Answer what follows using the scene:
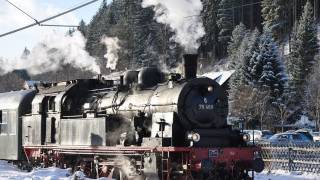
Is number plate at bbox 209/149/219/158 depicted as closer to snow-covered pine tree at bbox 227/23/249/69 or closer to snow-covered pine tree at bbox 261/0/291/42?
snow-covered pine tree at bbox 227/23/249/69

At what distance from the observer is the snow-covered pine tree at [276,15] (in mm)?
74625

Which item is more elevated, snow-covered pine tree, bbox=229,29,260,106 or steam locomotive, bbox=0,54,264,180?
snow-covered pine tree, bbox=229,29,260,106

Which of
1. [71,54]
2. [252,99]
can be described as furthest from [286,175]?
[252,99]

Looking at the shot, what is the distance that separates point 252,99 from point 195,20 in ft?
77.7

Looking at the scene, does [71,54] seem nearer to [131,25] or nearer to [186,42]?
[186,42]

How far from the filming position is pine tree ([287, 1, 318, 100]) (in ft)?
191

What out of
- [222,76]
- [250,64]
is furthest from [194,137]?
[222,76]

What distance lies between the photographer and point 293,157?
22.8m

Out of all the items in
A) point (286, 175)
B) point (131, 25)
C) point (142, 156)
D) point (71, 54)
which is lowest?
point (286, 175)

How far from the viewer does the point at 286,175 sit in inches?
810

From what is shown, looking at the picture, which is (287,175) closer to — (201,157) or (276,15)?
(201,157)

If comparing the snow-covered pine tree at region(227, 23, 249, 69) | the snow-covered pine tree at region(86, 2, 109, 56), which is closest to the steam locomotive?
the snow-covered pine tree at region(86, 2, 109, 56)

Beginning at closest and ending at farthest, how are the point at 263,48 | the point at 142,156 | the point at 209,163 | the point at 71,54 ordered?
the point at 209,163 → the point at 142,156 → the point at 71,54 → the point at 263,48

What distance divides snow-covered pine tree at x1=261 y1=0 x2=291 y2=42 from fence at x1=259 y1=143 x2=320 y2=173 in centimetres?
5211
